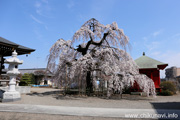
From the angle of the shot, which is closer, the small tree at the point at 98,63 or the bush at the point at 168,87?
the small tree at the point at 98,63

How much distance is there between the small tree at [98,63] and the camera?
1059 centimetres

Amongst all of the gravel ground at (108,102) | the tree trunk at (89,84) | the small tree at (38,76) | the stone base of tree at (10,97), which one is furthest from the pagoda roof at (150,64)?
the small tree at (38,76)

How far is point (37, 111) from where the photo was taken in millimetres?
5934

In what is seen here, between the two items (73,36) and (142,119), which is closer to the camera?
(142,119)

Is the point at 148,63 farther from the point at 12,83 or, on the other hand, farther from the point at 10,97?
the point at 10,97

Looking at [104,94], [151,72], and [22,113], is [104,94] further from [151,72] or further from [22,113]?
[22,113]

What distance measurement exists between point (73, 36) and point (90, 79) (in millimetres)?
4438

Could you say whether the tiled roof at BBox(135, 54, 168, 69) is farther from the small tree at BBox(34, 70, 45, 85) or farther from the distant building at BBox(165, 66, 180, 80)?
the distant building at BBox(165, 66, 180, 80)

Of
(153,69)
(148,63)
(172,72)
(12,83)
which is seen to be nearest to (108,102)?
(12,83)

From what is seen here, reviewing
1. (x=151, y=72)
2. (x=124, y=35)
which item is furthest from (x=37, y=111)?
(x=151, y=72)

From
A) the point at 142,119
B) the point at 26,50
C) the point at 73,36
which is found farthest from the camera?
the point at 26,50

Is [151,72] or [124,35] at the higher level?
[124,35]

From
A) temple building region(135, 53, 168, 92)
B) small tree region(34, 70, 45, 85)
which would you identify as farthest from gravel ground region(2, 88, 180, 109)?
small tree region(34, 70, 45, 85)

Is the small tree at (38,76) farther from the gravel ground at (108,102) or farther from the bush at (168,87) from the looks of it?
the bush at (168,87)
